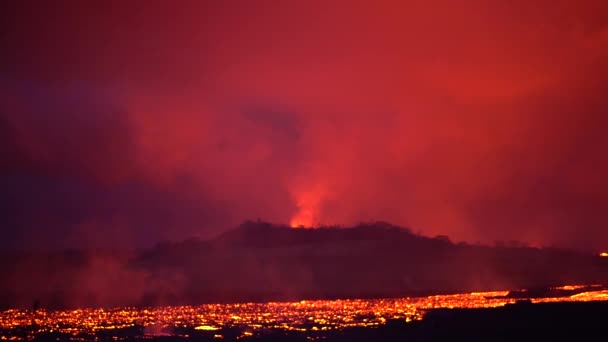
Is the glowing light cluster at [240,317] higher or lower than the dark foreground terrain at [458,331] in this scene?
higher

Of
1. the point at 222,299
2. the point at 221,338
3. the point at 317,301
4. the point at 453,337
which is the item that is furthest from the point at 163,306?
the point at 453,337

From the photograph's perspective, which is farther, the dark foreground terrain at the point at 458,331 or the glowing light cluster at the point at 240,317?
the glowing light cluster at the point at 240,317

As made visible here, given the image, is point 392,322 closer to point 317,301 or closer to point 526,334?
point 526,334

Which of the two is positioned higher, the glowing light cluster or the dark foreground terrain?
the glowing light cluster

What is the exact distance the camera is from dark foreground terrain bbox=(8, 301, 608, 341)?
51.6 m

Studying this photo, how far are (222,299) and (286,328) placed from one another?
38.6m

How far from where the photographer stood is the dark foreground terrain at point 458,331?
51625mm

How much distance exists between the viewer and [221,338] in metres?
52.3

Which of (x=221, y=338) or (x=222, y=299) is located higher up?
(x=222, y=299)

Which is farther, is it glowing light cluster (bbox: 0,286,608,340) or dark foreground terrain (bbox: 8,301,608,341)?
glowing light cluster (bbox: 0,286,608,340)

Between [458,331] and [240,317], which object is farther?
[240,317]

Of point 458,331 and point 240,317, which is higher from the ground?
point 240,317

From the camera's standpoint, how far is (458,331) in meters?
55.0

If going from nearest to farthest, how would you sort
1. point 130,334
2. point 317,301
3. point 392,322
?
point 130,334 → point 392,322 → point 317,301
